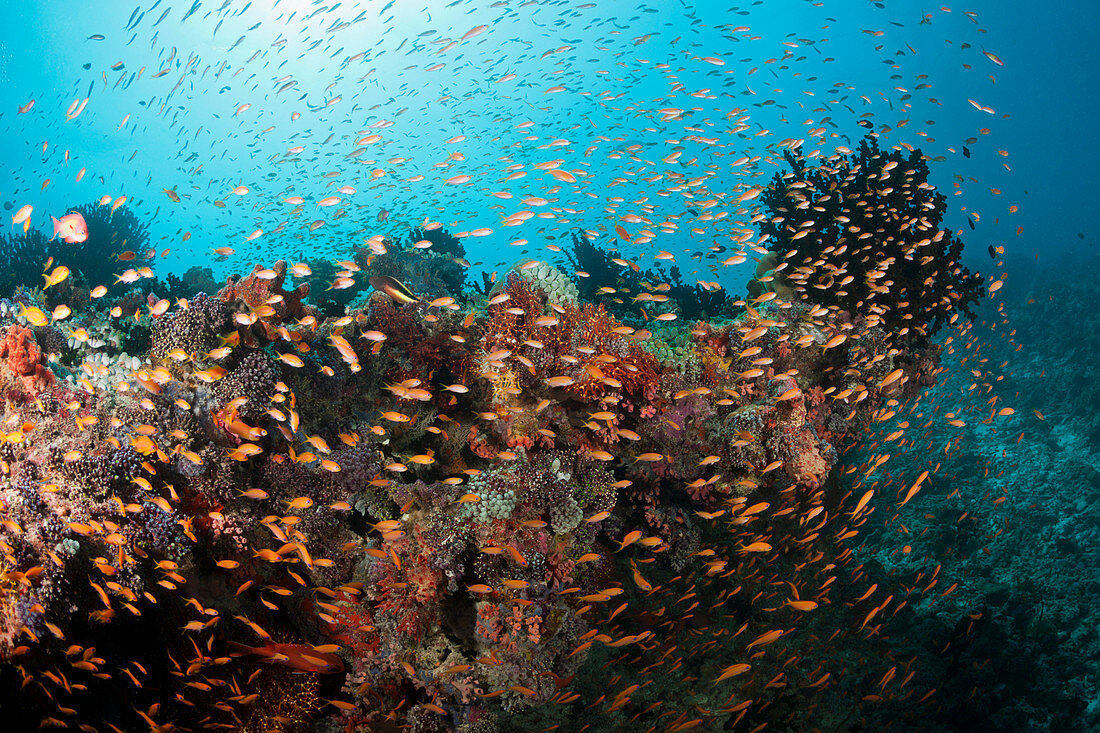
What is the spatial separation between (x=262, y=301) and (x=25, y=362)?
2536mm

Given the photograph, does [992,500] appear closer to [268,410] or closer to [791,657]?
[791,657]

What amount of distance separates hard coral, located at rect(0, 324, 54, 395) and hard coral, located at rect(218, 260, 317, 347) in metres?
1.95

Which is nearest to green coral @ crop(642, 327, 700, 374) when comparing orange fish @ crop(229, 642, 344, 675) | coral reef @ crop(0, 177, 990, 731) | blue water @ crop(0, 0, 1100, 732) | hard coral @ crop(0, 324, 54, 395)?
coral reef @ crop(0, 177, 990, 731)

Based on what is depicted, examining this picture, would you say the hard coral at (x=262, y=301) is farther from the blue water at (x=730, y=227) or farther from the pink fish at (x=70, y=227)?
the blue water at (x=730, y=227)

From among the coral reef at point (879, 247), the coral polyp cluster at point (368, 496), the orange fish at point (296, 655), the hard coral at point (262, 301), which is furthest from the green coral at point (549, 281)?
the orange fish at point (296, 655)

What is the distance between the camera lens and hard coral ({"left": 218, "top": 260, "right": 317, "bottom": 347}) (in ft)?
18.5

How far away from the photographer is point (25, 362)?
16.8 feet

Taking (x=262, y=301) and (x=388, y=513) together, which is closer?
(x=388, y=513)

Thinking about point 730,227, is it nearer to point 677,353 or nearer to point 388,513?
point 677,353

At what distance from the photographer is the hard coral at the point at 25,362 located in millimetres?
5039

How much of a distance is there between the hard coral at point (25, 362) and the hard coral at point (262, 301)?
195 centimetres

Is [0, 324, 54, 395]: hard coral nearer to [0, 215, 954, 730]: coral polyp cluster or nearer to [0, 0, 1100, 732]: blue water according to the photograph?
[0, 215, 954, 730]: coral polyp cluster

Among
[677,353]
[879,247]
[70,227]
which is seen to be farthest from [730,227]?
[70,227]

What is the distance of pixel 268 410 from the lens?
5082 mm
